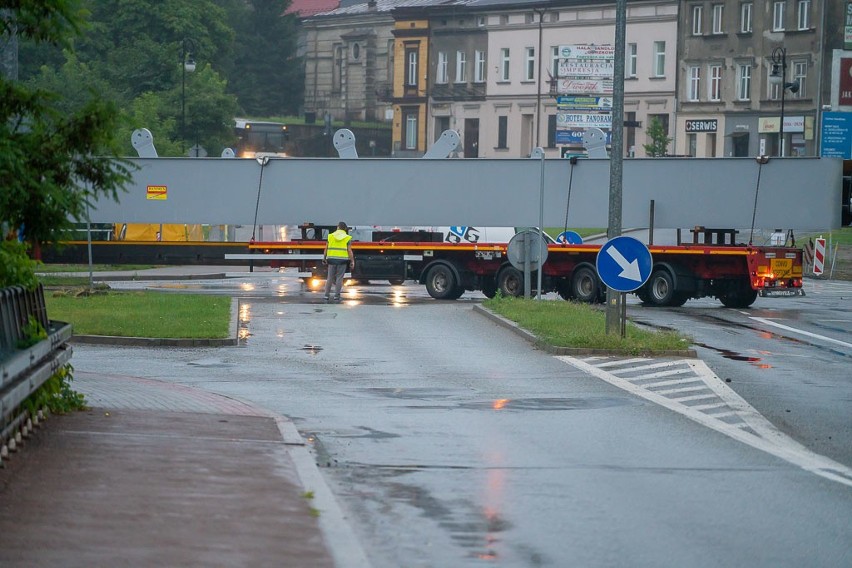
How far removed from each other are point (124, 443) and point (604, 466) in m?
3.51

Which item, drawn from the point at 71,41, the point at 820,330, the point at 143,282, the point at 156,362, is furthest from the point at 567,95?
the point at 71,41

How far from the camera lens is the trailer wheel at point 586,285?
3369cm

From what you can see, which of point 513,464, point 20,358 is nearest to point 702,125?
point 513,464

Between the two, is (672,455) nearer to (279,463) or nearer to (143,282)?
(279,463)

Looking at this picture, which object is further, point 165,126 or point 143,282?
point 165,126

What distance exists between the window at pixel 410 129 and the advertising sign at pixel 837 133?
44.3 metres

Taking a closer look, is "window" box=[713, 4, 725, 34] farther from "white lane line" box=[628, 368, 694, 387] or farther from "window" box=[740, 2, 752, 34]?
"white lane line" box=[628, 368, 694, 387]

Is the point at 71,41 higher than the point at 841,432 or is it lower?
higher

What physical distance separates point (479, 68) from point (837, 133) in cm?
3872

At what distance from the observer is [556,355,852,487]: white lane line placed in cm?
1087

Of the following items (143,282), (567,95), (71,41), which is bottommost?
(143,282)

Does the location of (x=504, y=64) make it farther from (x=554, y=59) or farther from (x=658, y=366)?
(x=658, y=366)

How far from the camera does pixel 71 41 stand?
38.0ft

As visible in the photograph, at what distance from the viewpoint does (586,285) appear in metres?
33.9
